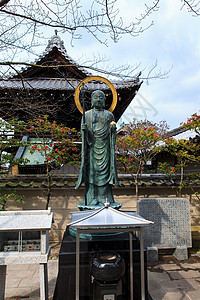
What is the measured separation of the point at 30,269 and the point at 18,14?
5.31 meters

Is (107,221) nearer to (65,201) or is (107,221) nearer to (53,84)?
(65,201)

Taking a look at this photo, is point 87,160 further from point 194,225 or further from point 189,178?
point 194,225

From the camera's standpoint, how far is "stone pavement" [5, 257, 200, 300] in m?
3.46

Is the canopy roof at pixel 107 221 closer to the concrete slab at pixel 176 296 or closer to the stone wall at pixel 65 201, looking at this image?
the concrete slab at pixel 176 296

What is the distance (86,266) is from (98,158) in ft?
6.11

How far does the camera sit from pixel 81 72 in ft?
33.8

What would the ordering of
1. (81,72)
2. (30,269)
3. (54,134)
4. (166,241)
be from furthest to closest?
(81,72)
(54,134)
(166,241)
(30,269)

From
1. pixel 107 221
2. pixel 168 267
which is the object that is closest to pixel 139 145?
pixel 168 267

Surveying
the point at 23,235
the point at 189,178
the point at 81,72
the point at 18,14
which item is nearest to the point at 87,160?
the point at 23,235

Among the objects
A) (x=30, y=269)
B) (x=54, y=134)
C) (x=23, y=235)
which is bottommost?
(x=30, y=269)

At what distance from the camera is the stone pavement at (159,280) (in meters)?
3.46

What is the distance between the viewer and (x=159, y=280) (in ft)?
12.9

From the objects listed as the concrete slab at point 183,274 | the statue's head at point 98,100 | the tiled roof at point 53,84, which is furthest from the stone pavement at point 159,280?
the tiled roof at point 53,84

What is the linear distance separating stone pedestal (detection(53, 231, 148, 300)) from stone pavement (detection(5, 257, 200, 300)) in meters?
0.77
